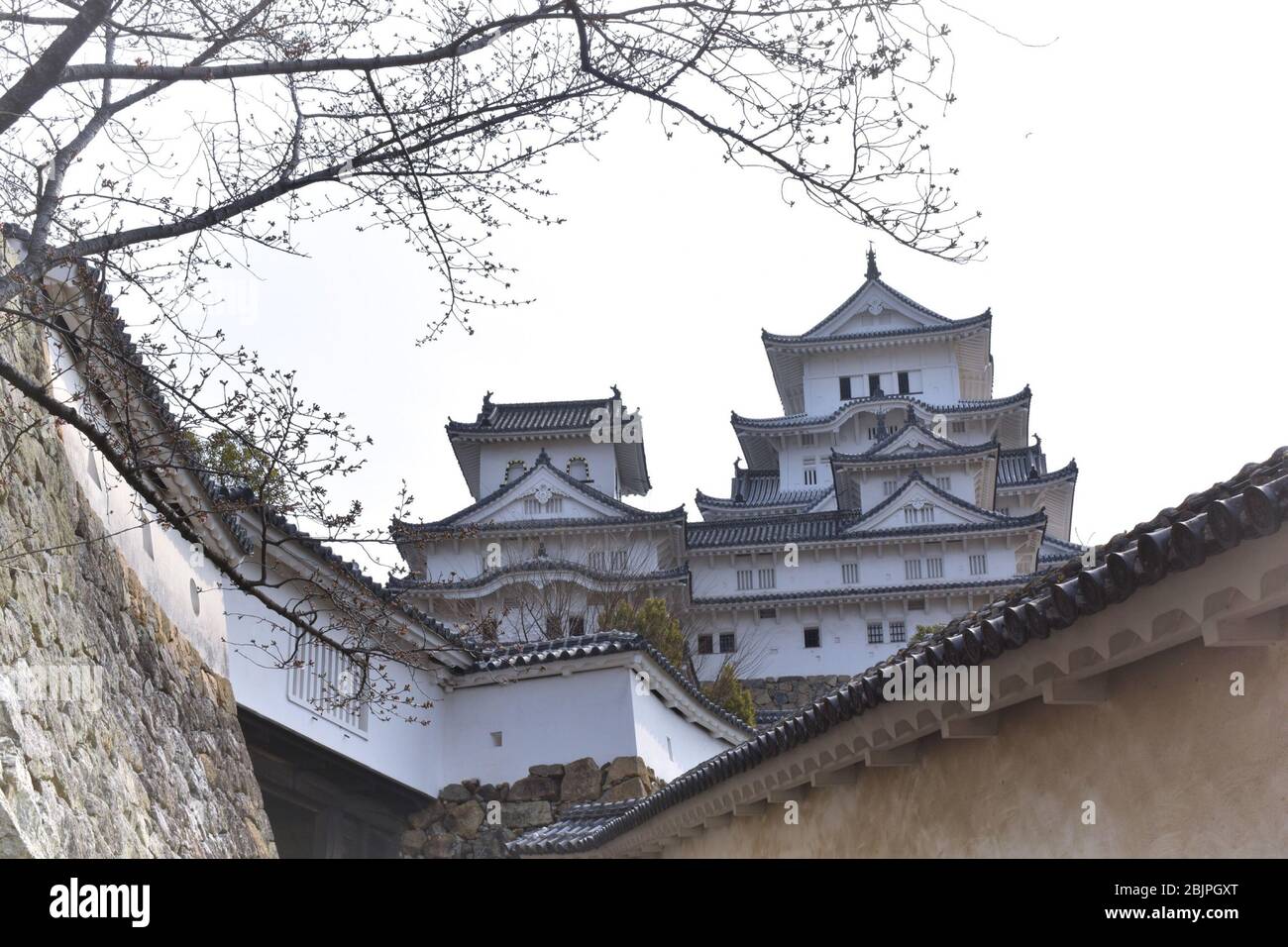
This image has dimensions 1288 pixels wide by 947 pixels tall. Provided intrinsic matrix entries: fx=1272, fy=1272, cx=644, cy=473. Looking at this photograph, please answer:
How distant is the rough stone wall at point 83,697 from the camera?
19.2 ft

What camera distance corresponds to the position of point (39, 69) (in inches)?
217

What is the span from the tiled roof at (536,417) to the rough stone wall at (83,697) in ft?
101

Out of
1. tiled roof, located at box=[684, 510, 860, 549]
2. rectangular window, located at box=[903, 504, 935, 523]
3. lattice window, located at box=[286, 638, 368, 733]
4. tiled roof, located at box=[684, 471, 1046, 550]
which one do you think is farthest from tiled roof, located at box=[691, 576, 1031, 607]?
lattice window, located at box=[286, 638, 368, 733]

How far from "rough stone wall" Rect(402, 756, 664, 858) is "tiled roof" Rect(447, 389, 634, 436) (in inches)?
974

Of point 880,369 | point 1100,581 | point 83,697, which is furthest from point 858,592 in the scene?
point 1100,581

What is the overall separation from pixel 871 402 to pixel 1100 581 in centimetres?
3960

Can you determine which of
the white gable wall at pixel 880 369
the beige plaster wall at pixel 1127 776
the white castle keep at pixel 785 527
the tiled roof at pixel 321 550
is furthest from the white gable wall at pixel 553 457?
the beige plaster wall at pixel 1127 776

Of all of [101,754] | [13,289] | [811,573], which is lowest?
[101,754]

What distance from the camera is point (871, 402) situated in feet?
144

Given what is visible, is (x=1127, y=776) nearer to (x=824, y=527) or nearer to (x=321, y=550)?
(x=321, y=550)

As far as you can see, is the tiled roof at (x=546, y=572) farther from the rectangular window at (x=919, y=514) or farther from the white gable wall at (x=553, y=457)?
the rectangular window at (x=919, y=514)
